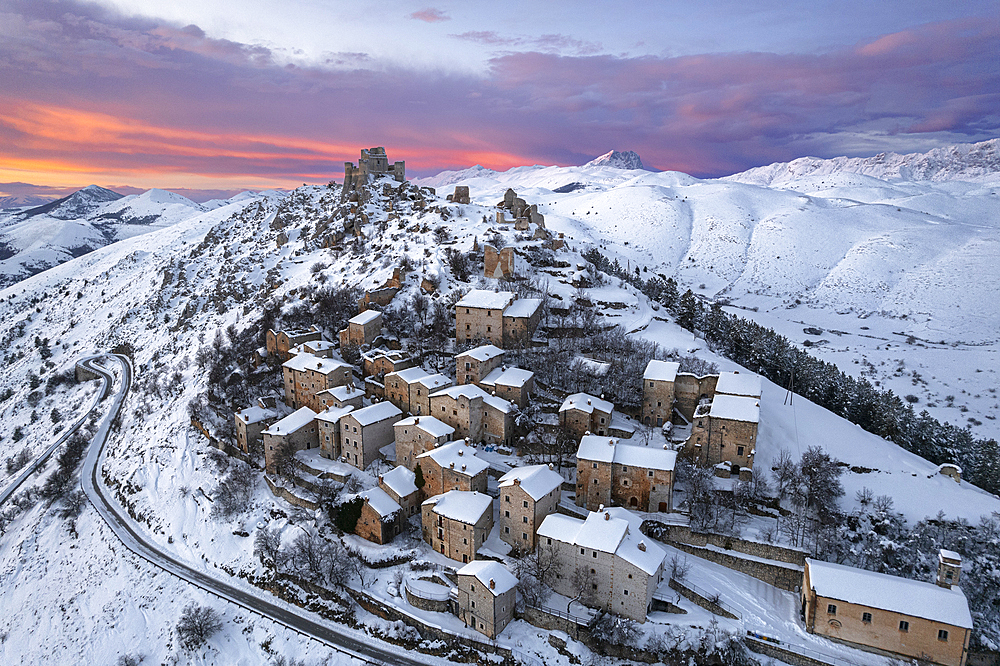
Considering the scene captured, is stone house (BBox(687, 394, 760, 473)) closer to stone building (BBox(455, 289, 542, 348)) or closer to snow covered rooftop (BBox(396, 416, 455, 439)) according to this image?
snow covered rooftop (BBox(396, 416, 455, 439))

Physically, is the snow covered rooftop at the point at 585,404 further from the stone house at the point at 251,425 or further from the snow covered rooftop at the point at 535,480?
the stone house at the point at 251,425

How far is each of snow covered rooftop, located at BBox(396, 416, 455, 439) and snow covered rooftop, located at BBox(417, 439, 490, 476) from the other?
1116 millimetres

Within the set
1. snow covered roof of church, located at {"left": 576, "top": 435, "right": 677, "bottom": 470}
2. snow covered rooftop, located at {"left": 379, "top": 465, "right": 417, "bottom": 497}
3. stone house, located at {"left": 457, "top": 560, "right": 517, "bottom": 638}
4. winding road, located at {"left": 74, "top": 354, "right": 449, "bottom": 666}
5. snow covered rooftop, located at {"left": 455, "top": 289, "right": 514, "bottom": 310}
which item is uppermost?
snow covered rooftop, located at {"left": 455, "top": 289, "right": 514, "bottom": 310}

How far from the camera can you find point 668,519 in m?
40.2

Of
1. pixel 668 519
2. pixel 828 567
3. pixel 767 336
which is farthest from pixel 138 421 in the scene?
pixel 767 336

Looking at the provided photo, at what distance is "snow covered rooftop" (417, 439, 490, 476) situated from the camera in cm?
4162

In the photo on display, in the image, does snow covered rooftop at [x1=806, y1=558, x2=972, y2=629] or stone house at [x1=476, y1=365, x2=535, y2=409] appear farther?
stone house at [x1=476, y1=365, x2=535, y2=409]

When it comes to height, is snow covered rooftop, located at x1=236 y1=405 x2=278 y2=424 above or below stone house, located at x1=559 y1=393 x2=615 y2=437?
below

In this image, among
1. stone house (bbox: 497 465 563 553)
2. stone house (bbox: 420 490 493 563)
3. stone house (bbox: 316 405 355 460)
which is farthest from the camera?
stone house (bbox: 316 405 355 460)

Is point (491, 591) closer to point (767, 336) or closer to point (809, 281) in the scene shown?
point (767, 336)

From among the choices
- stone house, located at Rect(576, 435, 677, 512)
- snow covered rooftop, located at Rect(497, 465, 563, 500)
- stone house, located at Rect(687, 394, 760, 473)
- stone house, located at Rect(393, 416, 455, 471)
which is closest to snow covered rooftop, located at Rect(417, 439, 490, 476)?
stone house, located at Rect(393, 416, 455, 471)

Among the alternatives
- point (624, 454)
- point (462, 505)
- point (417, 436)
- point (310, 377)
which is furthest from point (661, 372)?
point (310, 377)

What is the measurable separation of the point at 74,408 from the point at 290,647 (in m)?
69.1

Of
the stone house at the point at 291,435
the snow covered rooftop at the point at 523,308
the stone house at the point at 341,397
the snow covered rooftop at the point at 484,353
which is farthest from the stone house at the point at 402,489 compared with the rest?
the snow covered rooftop at the point at 523,308
